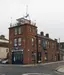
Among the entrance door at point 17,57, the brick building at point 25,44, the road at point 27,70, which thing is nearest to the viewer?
the road at point 27,70

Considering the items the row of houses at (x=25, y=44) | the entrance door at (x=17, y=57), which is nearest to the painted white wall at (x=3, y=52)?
the row of houses at (x=25, y=44)

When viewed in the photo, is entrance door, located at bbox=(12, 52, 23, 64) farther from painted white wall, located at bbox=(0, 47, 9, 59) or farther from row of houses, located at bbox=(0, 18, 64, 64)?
painted white wall, located at bbox=(0, 47, 9, 59)

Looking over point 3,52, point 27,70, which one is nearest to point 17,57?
point 3,52

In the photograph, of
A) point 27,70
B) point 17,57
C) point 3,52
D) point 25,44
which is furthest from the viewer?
point 3,52

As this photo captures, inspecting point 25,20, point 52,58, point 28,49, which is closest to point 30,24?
point 25,20

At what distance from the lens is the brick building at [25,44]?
61188 millimetres

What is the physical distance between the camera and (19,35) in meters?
63.0

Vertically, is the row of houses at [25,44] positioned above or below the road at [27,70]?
above

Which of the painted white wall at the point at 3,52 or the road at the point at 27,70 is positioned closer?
the road at the point at 27,70

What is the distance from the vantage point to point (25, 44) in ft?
201

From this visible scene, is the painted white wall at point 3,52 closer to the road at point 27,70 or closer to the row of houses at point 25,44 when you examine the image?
the row of houses at point 25,44

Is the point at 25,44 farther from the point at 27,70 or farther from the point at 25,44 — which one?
the point at 27,70

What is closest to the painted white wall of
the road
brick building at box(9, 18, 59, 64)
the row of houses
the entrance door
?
the row of houses

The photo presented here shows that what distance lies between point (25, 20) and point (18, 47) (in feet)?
25.9
